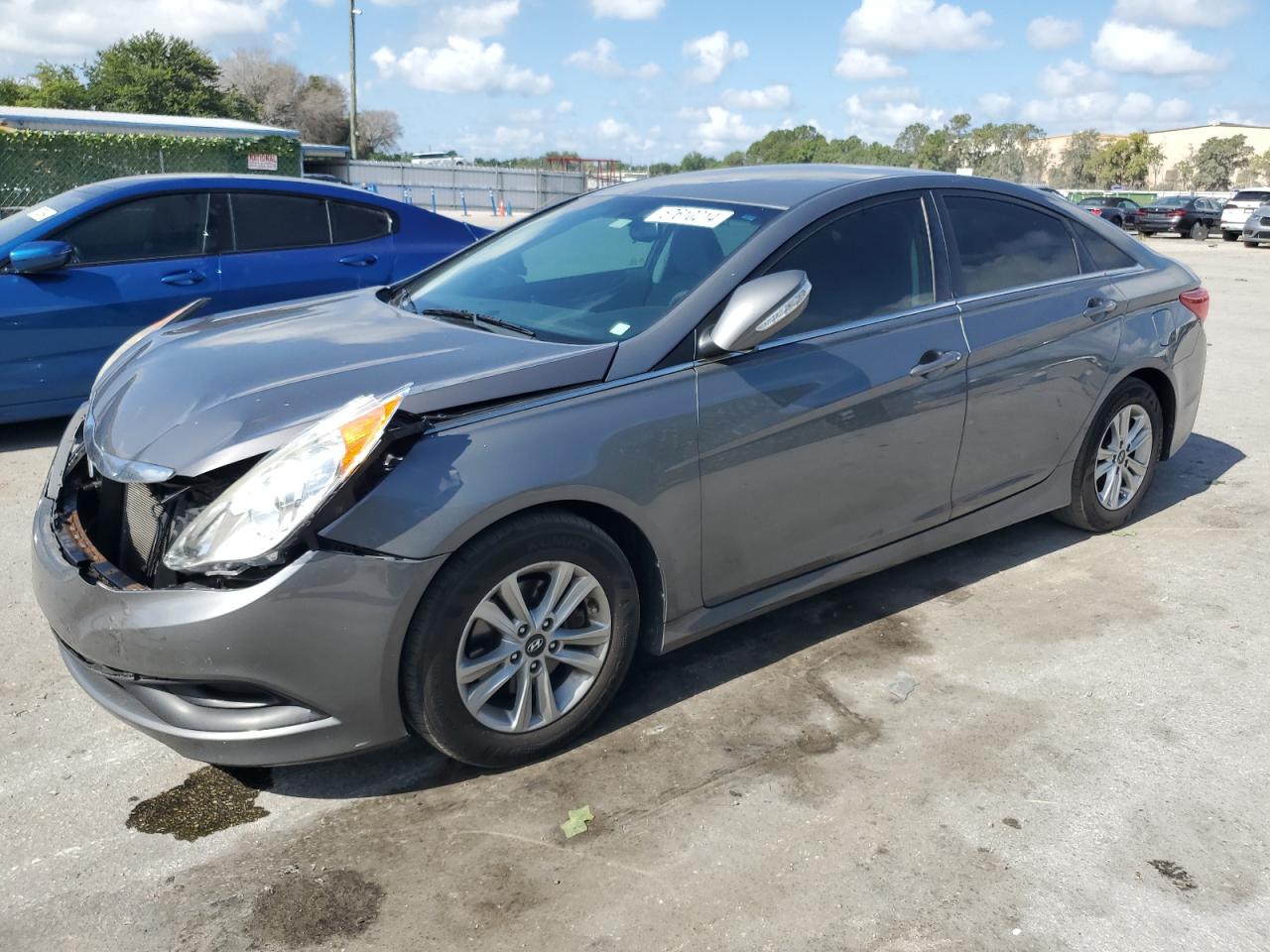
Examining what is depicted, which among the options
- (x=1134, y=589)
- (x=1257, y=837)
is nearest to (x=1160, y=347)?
(x=1134, y=589)

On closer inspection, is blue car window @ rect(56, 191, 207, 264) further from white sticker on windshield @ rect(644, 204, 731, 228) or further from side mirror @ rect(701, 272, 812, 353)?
side mirror @ rect(701, 272, 812, 353)

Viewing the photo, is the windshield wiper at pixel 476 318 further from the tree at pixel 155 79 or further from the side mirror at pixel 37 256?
the tree at pixel 155 79

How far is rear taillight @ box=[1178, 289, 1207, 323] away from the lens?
16.9 feet

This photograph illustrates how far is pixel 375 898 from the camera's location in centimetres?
257

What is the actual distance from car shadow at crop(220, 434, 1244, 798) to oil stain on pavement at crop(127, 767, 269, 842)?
0.16ft

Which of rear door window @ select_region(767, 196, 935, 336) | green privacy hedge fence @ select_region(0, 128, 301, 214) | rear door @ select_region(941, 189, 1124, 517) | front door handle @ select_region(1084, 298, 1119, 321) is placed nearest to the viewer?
rear door window @ select_region(767, 196, 935, 336)

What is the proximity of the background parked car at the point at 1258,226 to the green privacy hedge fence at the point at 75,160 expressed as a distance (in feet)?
89.8

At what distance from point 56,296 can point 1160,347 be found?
5906 mm

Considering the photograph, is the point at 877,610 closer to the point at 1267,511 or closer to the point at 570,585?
the point at 570,585

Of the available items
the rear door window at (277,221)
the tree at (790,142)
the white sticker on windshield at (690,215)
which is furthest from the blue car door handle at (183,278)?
the tree at (790,142)

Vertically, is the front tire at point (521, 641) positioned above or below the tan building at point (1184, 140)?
below

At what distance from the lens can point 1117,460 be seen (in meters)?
4.96

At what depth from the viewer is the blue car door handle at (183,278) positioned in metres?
6.42

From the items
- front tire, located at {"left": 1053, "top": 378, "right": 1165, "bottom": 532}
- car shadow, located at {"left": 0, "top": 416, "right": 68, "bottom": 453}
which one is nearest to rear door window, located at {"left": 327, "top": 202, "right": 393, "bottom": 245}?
car shadow, located at {"left": 0, "top": 416, "right": 68, "bottom": 453}
